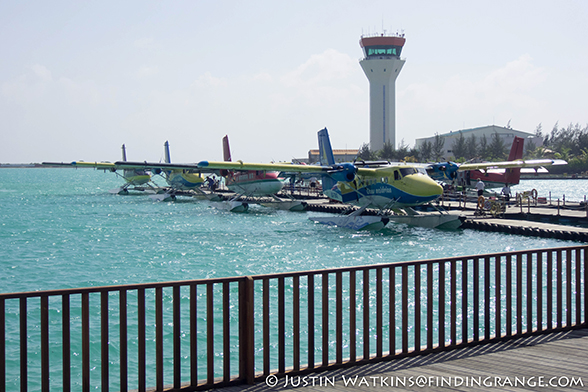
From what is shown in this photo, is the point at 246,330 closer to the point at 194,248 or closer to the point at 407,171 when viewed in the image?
the point at 194,248

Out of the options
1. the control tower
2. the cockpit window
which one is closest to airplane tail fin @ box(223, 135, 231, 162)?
the cockpit window

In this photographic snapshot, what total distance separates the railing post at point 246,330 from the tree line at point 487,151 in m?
94.0

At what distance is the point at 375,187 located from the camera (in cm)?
2359

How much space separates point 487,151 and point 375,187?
85.6 metres

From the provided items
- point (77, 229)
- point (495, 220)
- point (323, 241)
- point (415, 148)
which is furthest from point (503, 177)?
point (415, 148)

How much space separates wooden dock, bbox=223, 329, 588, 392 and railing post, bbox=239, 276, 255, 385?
115 mm

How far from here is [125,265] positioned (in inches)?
634

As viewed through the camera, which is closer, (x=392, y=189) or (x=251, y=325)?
(x=251, y=325)

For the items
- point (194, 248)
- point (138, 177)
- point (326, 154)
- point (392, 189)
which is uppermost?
point (326, 154)

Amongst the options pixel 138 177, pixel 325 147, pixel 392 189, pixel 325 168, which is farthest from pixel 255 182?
pixel 138 177

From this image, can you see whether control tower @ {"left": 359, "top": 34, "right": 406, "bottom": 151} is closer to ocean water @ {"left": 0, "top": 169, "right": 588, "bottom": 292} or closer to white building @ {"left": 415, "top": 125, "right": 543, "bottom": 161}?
white building @ {"left": 415, "top": 125, "right": 543, "bottom": 161}

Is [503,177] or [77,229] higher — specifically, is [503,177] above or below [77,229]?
above

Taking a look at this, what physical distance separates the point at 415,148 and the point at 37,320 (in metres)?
112

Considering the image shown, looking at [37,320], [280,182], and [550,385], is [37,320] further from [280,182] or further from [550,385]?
[280,182]
